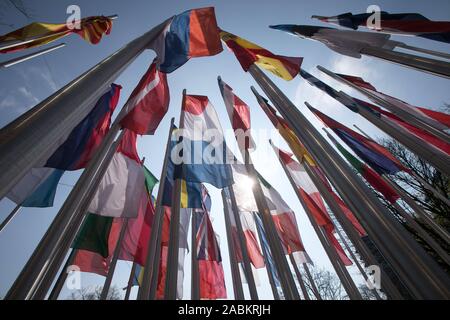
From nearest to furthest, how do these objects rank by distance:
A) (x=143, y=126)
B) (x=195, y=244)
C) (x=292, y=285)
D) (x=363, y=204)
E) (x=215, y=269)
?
(x=363, y=204) < (x=292, y=285) < (x=143, y=126) < (x=195, y=244) < (x=215, y=269)

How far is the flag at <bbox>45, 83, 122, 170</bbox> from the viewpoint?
532 centimetres

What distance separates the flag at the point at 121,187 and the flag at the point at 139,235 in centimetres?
107

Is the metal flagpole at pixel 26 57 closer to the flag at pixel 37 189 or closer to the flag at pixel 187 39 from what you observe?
the flag at pixel 37 189

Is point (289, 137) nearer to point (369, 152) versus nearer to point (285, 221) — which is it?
point (369, 152)

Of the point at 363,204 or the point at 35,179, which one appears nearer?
the point at 363,204

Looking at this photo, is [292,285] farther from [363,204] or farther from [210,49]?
[210,49]

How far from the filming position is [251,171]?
6.17m

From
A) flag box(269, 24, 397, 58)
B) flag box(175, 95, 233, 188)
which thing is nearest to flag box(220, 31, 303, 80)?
flag box(269, 24, 397, 58)

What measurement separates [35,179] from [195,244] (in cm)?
459

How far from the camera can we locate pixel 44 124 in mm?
2574

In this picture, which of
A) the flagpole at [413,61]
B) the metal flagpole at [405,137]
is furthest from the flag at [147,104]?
the flagpole at [413,61]
